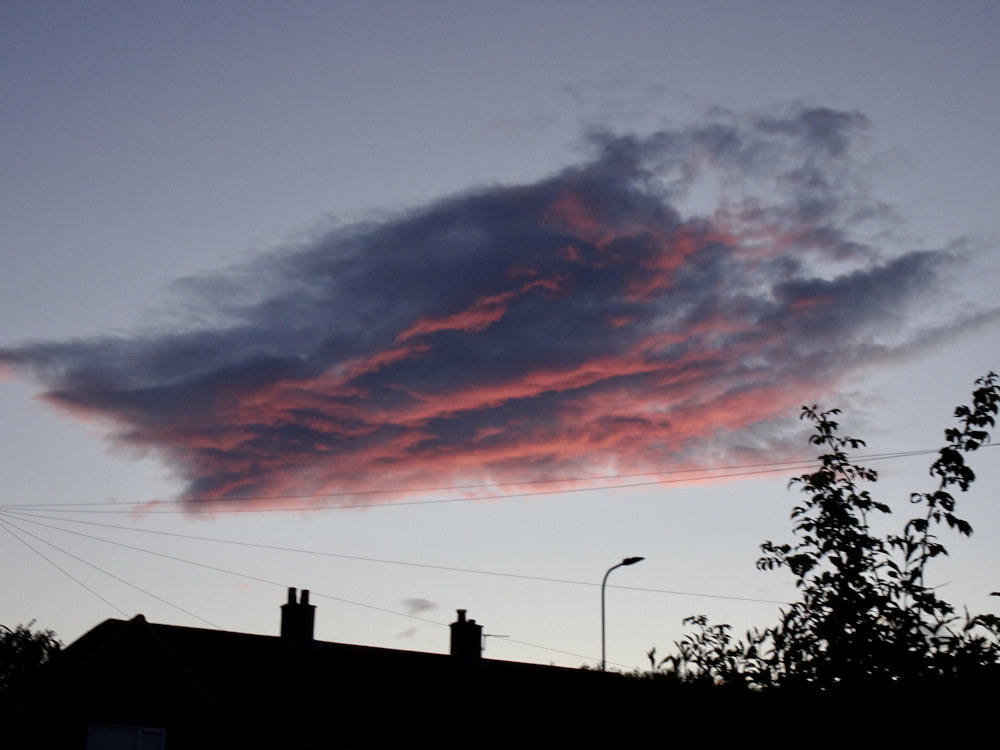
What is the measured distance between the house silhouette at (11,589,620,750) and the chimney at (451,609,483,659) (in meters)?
0.05

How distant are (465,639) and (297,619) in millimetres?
8178

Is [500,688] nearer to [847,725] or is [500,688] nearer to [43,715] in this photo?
[43,715]

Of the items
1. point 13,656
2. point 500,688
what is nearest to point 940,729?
point 13,656

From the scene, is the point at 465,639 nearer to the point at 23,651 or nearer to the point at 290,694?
the point at 290,694

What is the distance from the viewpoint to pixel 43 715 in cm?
2866

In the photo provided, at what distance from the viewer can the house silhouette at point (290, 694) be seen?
97.1 feet

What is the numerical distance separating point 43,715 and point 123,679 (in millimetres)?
2321

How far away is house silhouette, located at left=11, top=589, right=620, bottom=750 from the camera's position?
29.6 metres

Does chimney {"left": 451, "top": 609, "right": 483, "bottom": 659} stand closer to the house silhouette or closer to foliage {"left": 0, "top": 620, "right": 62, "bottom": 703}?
the house silhouette

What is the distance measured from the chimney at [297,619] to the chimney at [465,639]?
22.9 feet

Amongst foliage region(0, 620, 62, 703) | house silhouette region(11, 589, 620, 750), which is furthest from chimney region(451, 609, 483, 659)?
foliage region(0, 620, 62, 703)

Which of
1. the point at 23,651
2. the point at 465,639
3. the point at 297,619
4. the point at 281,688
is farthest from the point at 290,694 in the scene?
the point at 23,651

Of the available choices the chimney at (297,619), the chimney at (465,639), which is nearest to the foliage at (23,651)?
the chimney at (297,619)

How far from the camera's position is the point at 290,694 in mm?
35750
